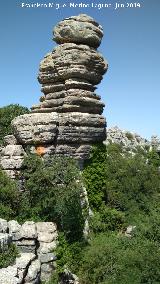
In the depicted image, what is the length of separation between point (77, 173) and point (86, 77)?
7.95m

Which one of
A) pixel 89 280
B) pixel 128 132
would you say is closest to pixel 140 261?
pixel 89 280

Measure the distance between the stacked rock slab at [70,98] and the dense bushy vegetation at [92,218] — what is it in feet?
4.94

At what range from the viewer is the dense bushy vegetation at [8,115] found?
4719cm

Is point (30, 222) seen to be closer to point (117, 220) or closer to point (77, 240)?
point (77, 240)

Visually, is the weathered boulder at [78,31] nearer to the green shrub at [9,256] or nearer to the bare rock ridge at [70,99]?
the bare rock ridge at [70,99]

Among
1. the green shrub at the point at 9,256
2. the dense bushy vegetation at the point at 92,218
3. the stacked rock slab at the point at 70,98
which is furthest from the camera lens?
the stacked rock slab at the point at 70,98

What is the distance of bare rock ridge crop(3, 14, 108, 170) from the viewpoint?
32562 millimetres

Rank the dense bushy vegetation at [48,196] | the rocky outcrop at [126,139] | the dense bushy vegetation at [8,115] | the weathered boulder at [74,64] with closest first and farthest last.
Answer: the dense bushy vegetation at [48,196] → the weathered boulder at [74,64] → the dense bushy vegetation at [8,115] → the rocky outcrop at [126,139]

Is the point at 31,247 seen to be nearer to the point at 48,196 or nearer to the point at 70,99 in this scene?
the point at 48,196

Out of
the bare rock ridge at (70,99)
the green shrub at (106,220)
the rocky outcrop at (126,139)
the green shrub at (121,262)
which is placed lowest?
the green shrub at (121,262)

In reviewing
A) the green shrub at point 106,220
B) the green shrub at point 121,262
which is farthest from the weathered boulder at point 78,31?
the green shrub at point 121,262

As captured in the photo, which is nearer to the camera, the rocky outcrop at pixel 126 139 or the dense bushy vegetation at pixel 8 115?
the dense bushy vegetation at pixel 8 115

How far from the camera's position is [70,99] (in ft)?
109

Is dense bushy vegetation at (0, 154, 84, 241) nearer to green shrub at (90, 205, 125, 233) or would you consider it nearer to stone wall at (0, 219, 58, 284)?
stone wall at (0, 219, 58, 284)
